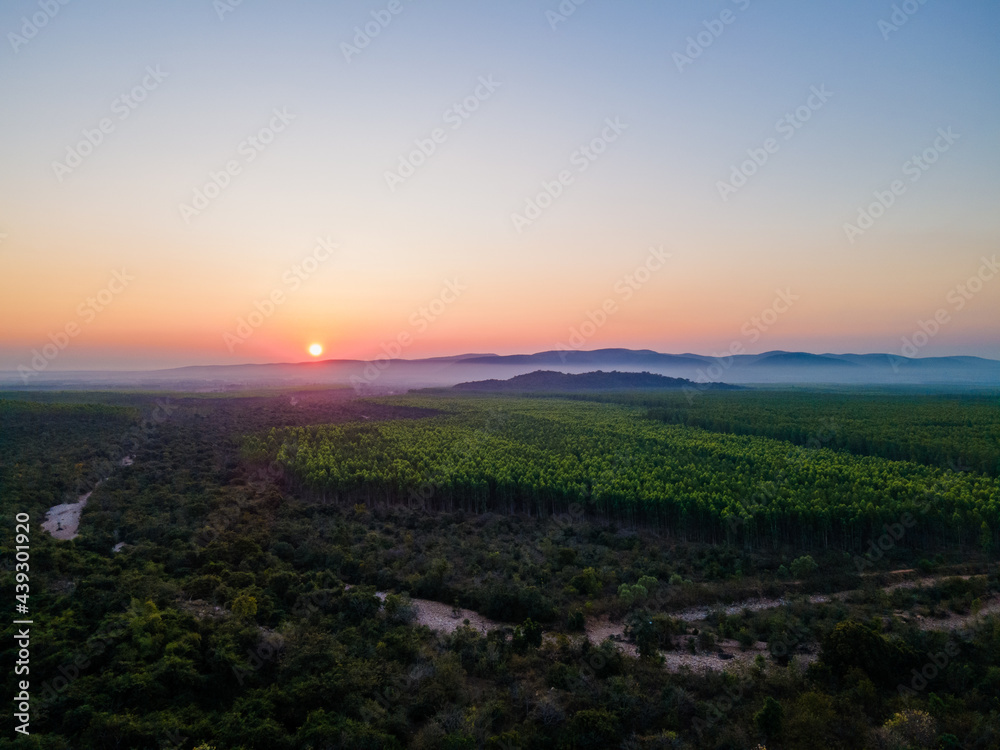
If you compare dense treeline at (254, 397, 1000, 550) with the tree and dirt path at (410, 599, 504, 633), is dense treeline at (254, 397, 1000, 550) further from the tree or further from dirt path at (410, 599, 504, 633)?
the tree

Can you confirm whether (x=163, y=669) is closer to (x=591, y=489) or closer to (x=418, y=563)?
(x=418, y=563)

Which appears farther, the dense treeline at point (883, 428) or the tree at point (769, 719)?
the dense treeline at point (883, 428)

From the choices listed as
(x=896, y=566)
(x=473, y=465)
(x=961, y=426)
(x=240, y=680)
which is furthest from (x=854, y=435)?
(x=240, y=680)

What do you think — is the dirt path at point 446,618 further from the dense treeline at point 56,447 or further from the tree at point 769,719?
the dense treeline at point 56,447

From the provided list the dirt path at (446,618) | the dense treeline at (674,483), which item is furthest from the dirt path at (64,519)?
the dirt path at (446,618)

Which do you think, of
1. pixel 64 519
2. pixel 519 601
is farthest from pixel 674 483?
pixel 64 519

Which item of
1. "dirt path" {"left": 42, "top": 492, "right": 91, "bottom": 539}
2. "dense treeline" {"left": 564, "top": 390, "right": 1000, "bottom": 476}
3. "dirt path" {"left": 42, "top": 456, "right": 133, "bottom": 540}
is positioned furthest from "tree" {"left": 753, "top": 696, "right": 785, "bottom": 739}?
"dense treeline" {"left": 564, "top": 390, "right": 1000, "bottom": 476}
